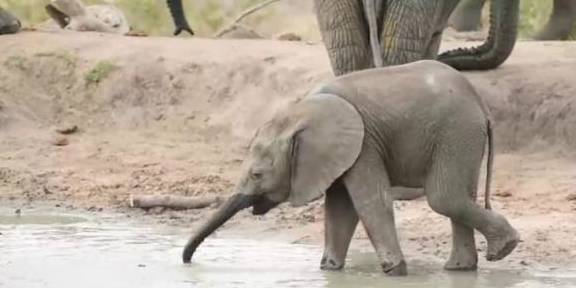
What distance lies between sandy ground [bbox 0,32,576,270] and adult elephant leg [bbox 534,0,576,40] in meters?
1.43

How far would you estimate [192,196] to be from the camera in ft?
30.4

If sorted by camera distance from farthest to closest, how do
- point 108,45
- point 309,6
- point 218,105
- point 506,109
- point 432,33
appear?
point 309,6, point 108,45, point 218,105, point 506,109, point 432,33

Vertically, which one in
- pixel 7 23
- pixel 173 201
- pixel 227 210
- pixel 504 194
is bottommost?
pixel 7 23

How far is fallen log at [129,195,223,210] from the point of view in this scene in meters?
8.90

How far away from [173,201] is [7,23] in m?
3.70

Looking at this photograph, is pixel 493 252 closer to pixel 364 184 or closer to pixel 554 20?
pixel 364 184

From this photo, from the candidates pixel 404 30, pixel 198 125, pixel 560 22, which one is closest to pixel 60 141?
pixel 198 125

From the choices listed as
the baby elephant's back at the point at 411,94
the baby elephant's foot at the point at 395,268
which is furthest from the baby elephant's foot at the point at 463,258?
the baby elephant's back at the point at 411,94

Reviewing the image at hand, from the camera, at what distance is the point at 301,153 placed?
22.1 ft

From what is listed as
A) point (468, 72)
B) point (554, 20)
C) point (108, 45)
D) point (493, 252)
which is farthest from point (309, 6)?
point (493, 252)

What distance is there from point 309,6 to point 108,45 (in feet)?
18.3

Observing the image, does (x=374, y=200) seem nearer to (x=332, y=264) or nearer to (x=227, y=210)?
(x=332, y=264)

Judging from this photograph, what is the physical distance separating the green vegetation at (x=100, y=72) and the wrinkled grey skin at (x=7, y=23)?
981mm

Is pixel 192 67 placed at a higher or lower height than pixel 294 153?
lower
